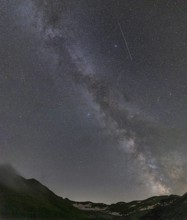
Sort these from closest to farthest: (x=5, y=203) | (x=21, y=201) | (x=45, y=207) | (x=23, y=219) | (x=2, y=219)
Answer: (x=2, y=219) < (x=23, y=219) < (x=5, y=203) < (x=21, y=201) < (x=45, y=207)

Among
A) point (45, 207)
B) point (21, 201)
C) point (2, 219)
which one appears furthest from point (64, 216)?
point (2, 219)

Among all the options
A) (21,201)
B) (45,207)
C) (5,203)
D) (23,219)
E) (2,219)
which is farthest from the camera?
(45,207)

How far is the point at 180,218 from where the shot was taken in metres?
198

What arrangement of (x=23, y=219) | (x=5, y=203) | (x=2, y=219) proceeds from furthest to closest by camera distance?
(x=5, y=203) → (x=23, y=219) → (x=2, y=219)

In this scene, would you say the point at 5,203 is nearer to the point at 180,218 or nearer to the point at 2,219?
the point at 2,219

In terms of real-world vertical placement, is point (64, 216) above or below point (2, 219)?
above

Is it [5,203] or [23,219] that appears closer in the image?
[23,219]

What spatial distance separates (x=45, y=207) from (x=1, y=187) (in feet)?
92.8

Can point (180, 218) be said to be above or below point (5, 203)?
above

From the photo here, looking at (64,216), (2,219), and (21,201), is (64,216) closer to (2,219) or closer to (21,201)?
(21,201)

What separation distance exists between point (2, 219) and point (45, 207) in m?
50.4

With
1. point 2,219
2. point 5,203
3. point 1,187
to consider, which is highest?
point 1,187

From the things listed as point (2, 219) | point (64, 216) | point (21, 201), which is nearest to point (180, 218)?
point (64, 216)

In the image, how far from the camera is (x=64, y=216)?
19888cm
